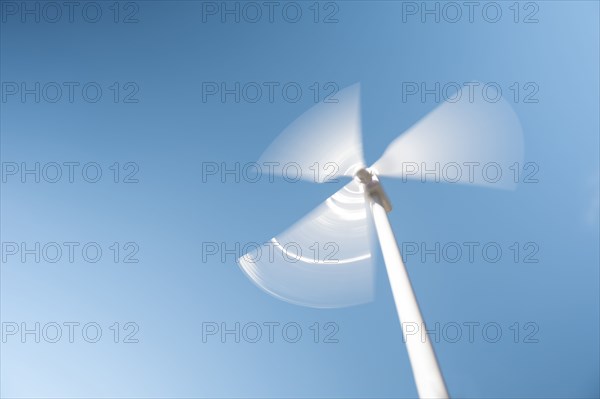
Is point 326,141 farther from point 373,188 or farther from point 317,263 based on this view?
point 317,263

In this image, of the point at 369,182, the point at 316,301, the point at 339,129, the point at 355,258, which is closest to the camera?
the point at 369,182

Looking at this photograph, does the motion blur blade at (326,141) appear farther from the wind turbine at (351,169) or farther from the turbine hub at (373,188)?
the turbine hub at (373,188)

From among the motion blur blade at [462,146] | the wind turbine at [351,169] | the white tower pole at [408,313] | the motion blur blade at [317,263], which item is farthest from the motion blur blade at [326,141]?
the white tower pole at [408,313]

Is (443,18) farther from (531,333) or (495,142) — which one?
(531,333)

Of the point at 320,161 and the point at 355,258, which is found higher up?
the point at 320,161

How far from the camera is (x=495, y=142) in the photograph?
8234 millimetres

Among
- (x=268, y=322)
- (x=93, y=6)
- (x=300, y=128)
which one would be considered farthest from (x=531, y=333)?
(x=93, y=6)

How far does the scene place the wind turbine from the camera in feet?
24.1

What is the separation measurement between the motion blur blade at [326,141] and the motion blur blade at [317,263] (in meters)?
0.60

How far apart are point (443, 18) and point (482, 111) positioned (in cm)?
179

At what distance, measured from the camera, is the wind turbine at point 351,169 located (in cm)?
734

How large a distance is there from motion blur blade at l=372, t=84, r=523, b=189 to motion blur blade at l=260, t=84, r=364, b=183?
0.48 meters

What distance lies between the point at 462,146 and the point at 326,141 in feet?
6.48

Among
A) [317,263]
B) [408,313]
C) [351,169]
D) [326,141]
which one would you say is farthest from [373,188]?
[317,263]
